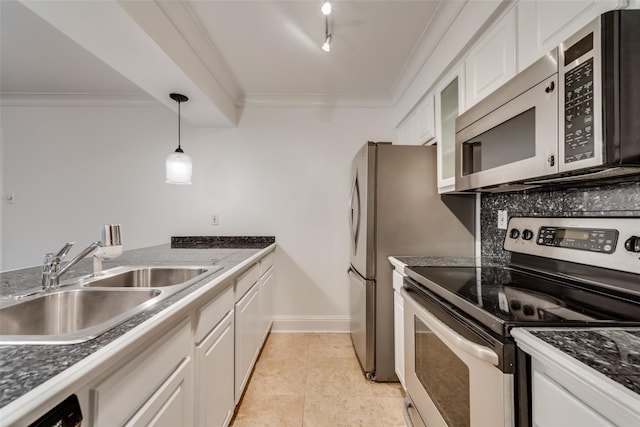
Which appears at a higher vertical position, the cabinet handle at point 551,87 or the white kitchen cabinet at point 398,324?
the cabinet handle at point 551,87

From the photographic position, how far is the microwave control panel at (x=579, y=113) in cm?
78

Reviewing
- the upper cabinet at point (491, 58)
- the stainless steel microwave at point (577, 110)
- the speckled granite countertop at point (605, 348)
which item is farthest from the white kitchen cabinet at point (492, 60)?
the speckled granite countertop at point (605, 348)

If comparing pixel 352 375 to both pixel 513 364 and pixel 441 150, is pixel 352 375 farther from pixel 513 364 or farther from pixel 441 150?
pixel 441 150

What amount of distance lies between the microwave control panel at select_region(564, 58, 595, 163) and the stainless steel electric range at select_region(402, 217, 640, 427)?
0.35 metres

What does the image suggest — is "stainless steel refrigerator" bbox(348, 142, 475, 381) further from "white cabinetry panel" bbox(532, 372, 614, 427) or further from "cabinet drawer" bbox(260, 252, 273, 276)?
"white cabinetry panel" bbox(532, 372, 614, 427)

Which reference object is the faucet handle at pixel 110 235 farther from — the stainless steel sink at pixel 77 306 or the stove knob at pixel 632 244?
the stove knob at pixel 632 244

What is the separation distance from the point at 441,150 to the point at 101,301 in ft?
6.48

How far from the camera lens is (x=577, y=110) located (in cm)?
81

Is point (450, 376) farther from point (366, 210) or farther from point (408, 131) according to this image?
point (408, 131)

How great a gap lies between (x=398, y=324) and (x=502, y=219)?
90 centimetres

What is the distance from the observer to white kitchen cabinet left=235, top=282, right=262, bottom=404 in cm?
158

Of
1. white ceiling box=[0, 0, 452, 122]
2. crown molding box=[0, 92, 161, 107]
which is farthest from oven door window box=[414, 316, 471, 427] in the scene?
crown molding box=[0, 92, 161, 107]

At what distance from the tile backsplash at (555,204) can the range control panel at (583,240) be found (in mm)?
47

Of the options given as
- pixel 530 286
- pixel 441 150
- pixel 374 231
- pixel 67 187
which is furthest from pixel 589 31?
pixel 67 187
